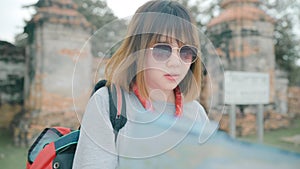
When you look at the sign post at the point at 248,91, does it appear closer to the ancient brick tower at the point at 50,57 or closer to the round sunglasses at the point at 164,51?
the ancient brick tower at the point at 50,57

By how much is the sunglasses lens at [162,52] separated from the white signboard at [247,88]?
1.87 metres

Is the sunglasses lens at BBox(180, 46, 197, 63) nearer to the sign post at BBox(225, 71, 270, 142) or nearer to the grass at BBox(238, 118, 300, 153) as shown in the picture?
the sign post at BBox(225, 71, 270, 142)

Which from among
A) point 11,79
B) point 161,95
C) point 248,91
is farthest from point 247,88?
point 161,95

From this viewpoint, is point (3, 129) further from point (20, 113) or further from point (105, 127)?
point (105, 127)

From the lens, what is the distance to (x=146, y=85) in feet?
2.31

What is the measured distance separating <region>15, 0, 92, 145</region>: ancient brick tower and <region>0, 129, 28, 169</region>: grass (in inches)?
2.5

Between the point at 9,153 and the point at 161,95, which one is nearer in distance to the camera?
the point at 161,95

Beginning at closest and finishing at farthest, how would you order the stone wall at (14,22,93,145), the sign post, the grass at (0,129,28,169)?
the grass at (0,129,28,169) < the stone wall at (14,22,93,145) < the sign post

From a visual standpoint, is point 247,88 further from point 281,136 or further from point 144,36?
point 144,36

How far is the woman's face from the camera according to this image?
67cm

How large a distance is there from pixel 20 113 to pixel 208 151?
139cm

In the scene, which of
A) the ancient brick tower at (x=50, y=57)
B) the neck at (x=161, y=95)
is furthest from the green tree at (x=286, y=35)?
the neck at (x=161, y=95)

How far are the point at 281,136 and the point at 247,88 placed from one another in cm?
57

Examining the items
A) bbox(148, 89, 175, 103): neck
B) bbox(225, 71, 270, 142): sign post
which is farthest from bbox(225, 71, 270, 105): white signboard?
bbox(148, 89, 175, 103): neck
